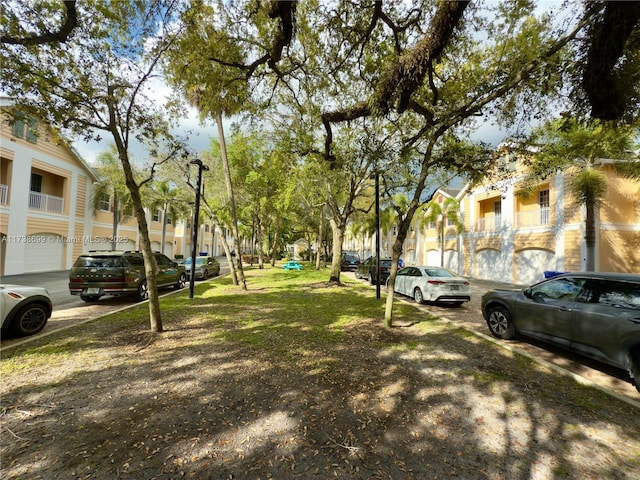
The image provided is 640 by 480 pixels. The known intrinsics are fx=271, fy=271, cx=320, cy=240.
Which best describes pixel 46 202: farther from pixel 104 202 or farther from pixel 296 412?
pixel 296 412

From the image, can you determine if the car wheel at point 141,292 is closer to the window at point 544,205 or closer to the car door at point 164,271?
the car door at point 164,271

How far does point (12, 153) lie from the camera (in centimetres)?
1492

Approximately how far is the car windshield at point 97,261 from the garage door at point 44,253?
38.9ft

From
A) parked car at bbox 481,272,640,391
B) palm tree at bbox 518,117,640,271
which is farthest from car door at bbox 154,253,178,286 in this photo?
palm tree at bbox 518,117,640,271

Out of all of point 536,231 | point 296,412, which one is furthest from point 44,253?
point 536,231

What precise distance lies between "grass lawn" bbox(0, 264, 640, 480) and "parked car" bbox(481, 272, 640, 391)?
71cm

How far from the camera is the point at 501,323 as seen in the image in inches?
239

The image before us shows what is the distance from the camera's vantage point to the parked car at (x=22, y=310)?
5.12 m

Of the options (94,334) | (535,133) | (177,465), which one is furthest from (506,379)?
(94,334)

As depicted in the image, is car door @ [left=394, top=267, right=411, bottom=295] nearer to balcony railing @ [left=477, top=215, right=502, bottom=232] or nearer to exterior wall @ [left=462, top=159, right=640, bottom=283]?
exterior wall @ [left=462, top=159, right=640, bottom=283]

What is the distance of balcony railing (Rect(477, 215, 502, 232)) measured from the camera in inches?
760

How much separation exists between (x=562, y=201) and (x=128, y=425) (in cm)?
2032

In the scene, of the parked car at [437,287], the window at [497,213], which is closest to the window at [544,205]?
the window at [497,213]

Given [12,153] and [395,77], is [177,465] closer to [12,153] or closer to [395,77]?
[395,77]
